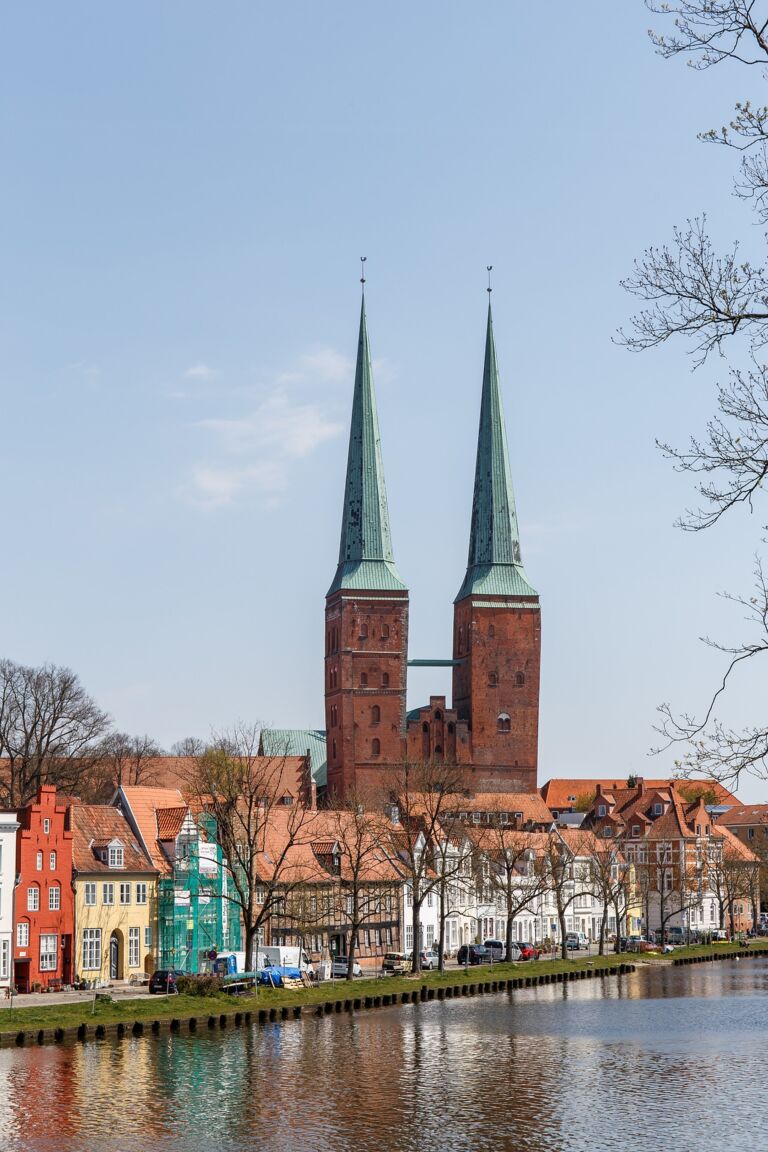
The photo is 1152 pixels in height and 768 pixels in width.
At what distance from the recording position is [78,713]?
352 ft

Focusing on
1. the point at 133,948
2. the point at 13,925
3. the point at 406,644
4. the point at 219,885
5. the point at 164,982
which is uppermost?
the point at 406,644

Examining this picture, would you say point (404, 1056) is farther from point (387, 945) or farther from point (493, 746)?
point (493, 746)

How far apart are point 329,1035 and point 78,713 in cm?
5464

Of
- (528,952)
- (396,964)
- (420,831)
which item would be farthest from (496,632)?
(396,964)

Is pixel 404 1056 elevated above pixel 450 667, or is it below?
below

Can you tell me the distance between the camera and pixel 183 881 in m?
80.9

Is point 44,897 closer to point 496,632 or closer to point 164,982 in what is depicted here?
point 164,982

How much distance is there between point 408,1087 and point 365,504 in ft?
383

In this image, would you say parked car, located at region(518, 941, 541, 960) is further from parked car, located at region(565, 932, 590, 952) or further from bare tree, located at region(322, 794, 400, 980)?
bare tree, located at region(322, 794, 400, 980)

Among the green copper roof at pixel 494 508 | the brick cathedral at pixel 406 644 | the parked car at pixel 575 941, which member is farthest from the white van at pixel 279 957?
the green copper roof at pixel 494 508

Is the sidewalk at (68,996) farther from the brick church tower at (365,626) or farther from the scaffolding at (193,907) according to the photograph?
the brick church tower at (365,626)

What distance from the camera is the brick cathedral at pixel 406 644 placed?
15575 centimetres

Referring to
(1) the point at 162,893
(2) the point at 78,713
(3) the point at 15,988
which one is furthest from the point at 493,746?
(3) the point at 15,988

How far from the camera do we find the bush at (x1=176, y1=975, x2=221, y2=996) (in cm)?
6431
